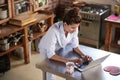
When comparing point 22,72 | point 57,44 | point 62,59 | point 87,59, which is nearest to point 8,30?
point 22,72

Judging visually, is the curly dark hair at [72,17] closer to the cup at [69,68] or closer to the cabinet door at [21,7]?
the cup at [69,68]

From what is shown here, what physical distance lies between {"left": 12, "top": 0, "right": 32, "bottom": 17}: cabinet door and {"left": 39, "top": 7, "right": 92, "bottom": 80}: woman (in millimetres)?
1399

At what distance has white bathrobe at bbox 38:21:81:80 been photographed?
2158 millimetres

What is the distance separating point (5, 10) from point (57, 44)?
1354 millimetres

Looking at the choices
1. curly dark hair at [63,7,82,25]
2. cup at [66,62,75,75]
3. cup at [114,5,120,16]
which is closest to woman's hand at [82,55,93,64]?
cup at [66,62,75,75]

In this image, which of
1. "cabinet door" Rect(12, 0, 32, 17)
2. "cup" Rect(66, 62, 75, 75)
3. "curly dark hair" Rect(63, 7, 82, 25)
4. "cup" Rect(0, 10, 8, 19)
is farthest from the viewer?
"cabinet door" Rect(12, 0, 32, 17)

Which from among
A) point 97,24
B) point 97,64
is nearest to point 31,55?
point 97,24

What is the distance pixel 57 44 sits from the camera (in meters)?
2.34

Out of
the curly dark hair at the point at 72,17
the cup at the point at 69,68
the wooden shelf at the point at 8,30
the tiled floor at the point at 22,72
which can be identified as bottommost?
the tiled floor at the point at 22,72

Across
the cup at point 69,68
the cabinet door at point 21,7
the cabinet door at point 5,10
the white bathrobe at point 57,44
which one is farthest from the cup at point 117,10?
the cup at point 69,68

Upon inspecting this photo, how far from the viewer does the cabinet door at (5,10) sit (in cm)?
326

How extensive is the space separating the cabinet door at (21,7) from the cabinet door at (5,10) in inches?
3.9

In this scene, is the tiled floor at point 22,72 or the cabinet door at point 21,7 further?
the cabinet door at point 21,7

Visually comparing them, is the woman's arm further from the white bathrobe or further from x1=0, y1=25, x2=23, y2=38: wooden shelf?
x1=0, y1=25, x2=23, y2=38: wooden shelf
